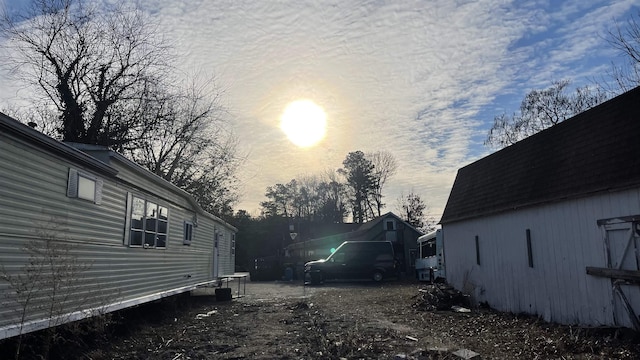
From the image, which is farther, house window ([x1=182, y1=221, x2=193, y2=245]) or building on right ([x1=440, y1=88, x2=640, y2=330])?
house window ([x1=182, y1=221, x2=193, y2=245])

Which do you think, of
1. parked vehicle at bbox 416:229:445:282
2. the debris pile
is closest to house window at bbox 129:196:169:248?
the debris pile

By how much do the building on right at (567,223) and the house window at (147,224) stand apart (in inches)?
343

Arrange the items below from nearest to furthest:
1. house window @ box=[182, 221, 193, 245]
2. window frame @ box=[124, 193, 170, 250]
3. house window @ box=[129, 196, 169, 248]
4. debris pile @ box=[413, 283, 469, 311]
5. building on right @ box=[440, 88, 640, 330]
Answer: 1. building on right @ box=[440, 88, 640, 330]
2. window frame @ box=[124, 193, 170, 250]
3. house window @ box=[129, 196, 169, 248]
4. debris pile @ box=[413, 283, 469, 311]
5. house window @ box=[182, 221, 193, 245]

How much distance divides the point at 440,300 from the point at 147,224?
338 inches

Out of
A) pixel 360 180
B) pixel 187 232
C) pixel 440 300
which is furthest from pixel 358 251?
pixel 360 180

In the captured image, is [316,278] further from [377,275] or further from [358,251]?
[377,275]

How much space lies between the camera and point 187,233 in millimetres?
14820

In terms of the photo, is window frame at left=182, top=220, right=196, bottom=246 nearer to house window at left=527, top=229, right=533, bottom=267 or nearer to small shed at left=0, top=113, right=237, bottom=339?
small shed at left=0, top=113, right=237, bottom=339

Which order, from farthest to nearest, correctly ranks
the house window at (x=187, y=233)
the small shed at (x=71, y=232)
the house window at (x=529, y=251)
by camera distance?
the house window at (x=187, y=233) < the house window at (x=529, y=251) < the small shed at (x=71, y=232)

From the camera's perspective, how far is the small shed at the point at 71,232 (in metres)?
6.05

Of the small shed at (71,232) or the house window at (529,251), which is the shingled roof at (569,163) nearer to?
the house window at (529,251)

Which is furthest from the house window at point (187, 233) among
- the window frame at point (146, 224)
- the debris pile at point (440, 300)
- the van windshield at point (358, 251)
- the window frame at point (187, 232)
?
the van windshield at point (358, 251)

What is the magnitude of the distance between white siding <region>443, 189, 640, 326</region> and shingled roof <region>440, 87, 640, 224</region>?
10.9 inches

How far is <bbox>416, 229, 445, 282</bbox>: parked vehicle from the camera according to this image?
71.6 ft
